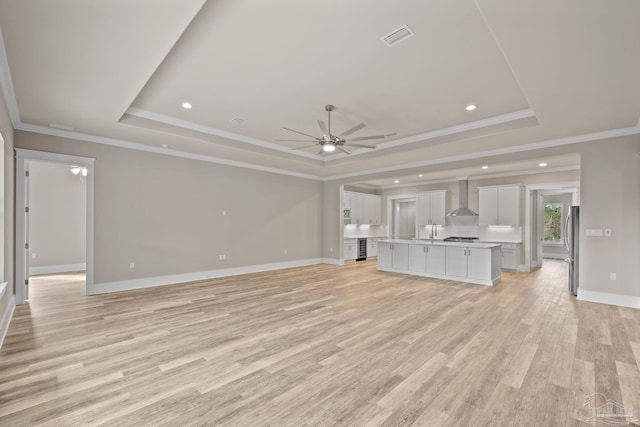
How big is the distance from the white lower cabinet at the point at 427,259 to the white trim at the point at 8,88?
7.39 meters

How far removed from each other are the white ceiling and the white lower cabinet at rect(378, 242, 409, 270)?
296cm

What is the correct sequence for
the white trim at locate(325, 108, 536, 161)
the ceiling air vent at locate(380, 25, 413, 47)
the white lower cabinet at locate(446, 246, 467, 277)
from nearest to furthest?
the ceiling air vent at locate(380, 25, 413, 47) < the white trim at locate(325, 108, 536, 161) < the white lower cabinet at locate(446, 246, 467, 277)

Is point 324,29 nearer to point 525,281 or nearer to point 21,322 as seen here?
point 21,322

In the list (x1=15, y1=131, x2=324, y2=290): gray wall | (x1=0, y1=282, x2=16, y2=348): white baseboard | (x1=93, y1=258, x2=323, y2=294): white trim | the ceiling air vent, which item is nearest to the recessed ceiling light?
(x1=15, y1=131, x2=324, y2=290): gray wall

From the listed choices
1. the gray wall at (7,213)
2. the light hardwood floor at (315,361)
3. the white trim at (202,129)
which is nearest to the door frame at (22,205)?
the gray wall at (7,213)

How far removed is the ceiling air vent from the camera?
265 cm

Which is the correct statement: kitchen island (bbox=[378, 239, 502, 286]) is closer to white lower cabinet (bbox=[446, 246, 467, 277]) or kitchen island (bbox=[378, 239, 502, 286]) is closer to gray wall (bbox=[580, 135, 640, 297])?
white lower cabinet (bbox=[446, 246, 467, 277])

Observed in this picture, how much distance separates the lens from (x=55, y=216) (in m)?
7.71

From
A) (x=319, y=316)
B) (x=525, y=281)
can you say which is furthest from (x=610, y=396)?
(x=525, y=281)

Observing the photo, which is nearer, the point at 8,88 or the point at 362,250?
the point at 8,88

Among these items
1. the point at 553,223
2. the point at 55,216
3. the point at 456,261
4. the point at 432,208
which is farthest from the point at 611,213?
the point at 55,216

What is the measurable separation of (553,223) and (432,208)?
225 inches

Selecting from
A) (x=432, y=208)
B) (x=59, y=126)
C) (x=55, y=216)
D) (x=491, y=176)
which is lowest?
(x=55, y=216)

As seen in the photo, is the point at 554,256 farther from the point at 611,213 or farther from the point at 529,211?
the point at 611,213
